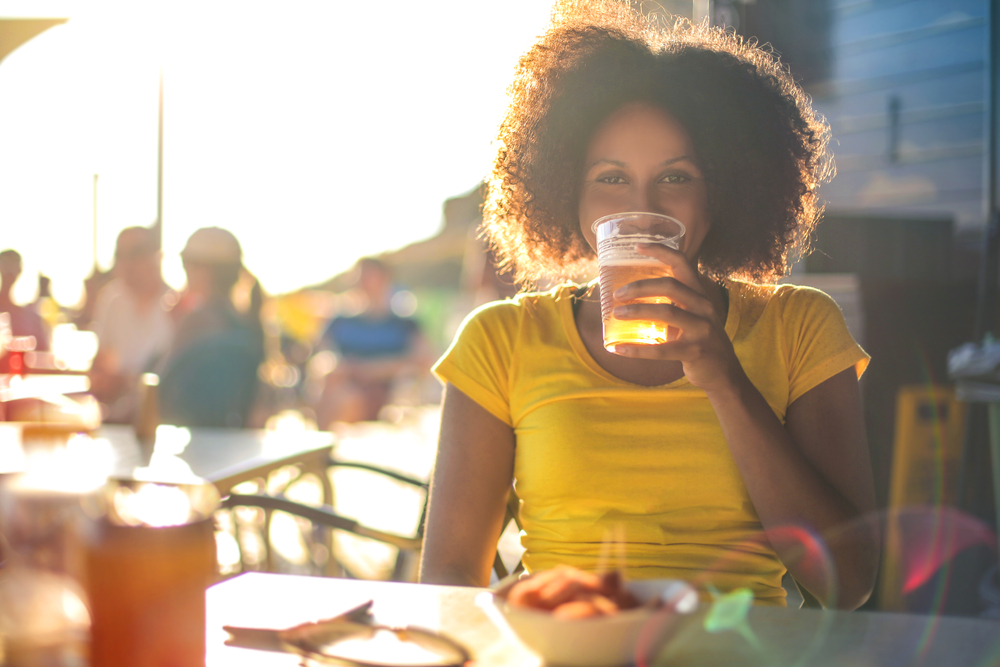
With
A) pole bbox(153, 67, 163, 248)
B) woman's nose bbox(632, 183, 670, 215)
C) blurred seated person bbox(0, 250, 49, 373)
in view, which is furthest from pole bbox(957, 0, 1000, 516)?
blurred seated person bbox(0, 250, 49, 373)

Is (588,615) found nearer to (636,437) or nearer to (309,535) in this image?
(636,437)

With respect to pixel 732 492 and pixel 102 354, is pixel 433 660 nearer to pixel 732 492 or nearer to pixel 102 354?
pixel 732 492

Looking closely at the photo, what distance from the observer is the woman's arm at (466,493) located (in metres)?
1.39

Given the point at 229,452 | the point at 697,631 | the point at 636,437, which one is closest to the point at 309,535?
the point at 229,452

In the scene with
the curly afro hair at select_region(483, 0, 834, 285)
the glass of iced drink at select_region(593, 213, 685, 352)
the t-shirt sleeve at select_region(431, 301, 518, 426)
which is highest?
the curly afro hair at select_region(483, 0, 834, 285)

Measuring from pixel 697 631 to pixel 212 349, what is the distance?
2807 mm

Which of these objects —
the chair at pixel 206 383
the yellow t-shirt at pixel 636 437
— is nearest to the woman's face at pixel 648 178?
the yellow t-shirt at pixel 636 437

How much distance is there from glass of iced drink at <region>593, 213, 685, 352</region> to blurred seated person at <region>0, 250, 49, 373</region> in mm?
6140

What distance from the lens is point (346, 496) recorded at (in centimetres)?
A: 549

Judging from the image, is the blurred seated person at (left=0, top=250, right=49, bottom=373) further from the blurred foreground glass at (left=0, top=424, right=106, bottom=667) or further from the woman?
the blurred foreground glass at (left=0, top=424, right=106, bottom=667)

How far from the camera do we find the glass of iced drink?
1.13 meters

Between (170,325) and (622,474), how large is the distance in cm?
403

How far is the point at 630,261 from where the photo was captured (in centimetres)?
114

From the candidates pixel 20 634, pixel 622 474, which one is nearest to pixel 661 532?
pixel 622 474
